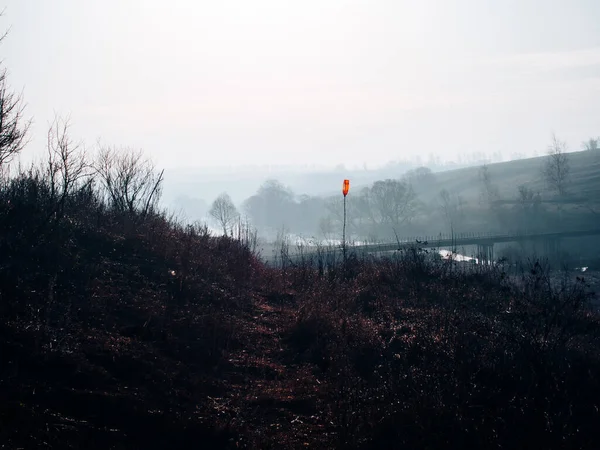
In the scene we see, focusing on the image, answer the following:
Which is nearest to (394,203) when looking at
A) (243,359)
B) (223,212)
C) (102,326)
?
(223,212)

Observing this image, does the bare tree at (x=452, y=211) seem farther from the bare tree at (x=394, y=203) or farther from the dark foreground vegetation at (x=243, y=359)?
the dark foreground vegetation at (x=243, y=359)

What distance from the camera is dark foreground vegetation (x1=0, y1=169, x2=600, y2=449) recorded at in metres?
5.51

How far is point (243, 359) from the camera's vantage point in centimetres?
854

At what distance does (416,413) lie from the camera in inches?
229

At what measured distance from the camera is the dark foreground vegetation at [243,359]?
5512 millimetres

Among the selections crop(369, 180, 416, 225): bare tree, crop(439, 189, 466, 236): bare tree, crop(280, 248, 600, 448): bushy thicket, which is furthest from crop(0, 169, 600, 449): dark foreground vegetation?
crop(369, 180, 416, 225): bare tree

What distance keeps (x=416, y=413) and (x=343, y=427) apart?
772 mm

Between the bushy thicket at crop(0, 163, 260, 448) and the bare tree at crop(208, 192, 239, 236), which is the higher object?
the bare tree at crop(208, 192, 239, 236)

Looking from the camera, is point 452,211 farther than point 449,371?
Yes

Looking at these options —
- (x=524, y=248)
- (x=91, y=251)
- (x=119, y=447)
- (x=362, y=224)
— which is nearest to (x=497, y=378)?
(x=119, y=447)

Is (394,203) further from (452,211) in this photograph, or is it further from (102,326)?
(102,326)

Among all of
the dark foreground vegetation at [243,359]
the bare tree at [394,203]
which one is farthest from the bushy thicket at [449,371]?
the bare tree at [394,203]

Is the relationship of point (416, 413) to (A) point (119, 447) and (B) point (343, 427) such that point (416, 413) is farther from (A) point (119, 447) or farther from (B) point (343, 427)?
(A) point (119, 447)

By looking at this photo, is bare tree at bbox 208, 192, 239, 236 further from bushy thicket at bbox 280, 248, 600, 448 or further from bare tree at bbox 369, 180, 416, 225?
bushy thicket at bbox 280, 248, 600, 448
